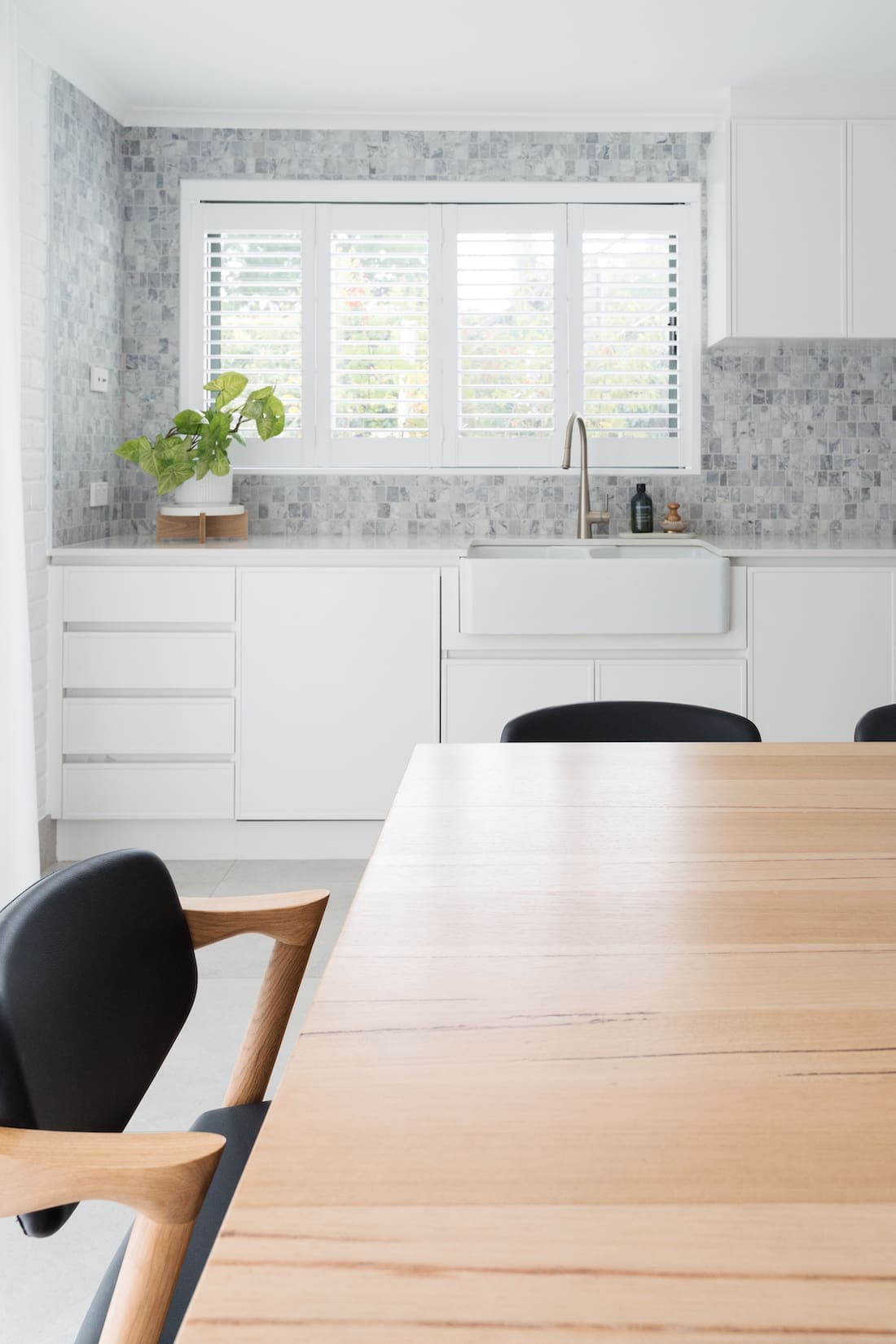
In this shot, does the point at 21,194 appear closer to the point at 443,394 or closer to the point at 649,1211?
the point at 443,394

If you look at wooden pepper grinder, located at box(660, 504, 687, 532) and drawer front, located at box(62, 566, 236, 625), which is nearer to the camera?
drawer front, located at box(62, 566, 236, 625)

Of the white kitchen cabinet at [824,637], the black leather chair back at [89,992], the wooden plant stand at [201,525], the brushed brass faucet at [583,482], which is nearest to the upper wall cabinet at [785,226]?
the brushed brass faucet at [583,482]

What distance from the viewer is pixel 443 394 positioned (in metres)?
4.52

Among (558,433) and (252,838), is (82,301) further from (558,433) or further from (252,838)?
(252,838)

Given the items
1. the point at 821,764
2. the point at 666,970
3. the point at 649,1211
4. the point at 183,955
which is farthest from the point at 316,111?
the point at 649,1211

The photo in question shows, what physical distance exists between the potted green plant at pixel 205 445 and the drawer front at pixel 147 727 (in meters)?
0.79

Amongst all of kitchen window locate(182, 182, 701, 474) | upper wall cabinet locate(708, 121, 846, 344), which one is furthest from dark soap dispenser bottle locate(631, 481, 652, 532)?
upper wall cabinet locate(708, 121, 846, 344)

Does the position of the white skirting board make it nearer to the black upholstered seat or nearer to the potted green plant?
the potted green plant

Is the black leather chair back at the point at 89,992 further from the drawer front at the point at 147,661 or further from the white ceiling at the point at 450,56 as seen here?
the white ceiling at the point at 450,56

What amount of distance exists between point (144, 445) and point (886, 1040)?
3584mm

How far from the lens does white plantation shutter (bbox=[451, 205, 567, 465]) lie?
4.47 meters

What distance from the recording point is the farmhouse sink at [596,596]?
3754 mm

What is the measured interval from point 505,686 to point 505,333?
1.43 metres

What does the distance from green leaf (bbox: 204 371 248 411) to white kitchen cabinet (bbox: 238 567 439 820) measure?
75 cm
